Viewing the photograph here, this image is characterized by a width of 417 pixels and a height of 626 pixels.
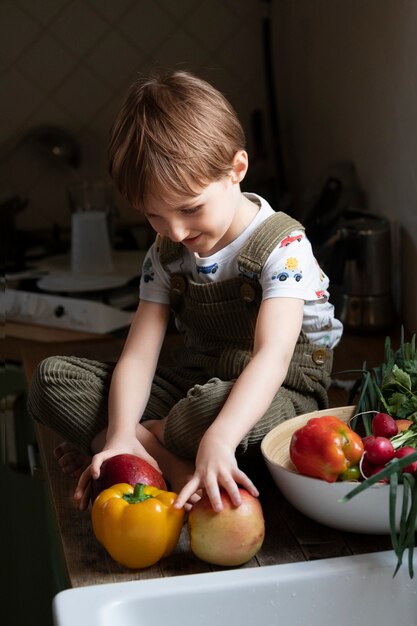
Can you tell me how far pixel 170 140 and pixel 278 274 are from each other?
0.82 ft

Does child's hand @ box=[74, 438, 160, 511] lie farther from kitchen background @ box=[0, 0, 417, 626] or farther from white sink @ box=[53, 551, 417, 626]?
kitchen background @ box=[0, 0, 417, 626]

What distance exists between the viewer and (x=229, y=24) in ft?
8.07

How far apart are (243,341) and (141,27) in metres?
1.30

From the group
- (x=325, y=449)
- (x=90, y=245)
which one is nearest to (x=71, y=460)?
(x=325, y=449)

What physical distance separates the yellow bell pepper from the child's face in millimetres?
343

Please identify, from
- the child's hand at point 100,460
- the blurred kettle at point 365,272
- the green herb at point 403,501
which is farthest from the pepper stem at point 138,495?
the blurred kettle at point 365,272

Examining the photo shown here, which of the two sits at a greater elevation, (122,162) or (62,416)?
(122,162)

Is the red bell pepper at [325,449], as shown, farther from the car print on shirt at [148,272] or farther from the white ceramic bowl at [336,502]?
the car print on shirt at [148,272]

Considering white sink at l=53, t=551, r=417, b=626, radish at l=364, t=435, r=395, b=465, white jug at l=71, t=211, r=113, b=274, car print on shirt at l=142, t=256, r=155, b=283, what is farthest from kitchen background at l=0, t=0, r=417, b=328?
white sink at l=53, t=551, r=417, b=626

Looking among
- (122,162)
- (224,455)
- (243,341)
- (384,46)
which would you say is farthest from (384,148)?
(224,455)

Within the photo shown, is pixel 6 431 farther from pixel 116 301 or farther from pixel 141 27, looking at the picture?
pixel 141 27

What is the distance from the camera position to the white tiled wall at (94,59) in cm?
243

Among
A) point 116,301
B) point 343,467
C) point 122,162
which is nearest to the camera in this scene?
point 343,467

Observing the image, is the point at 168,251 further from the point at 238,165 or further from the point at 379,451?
the point at 379,451
